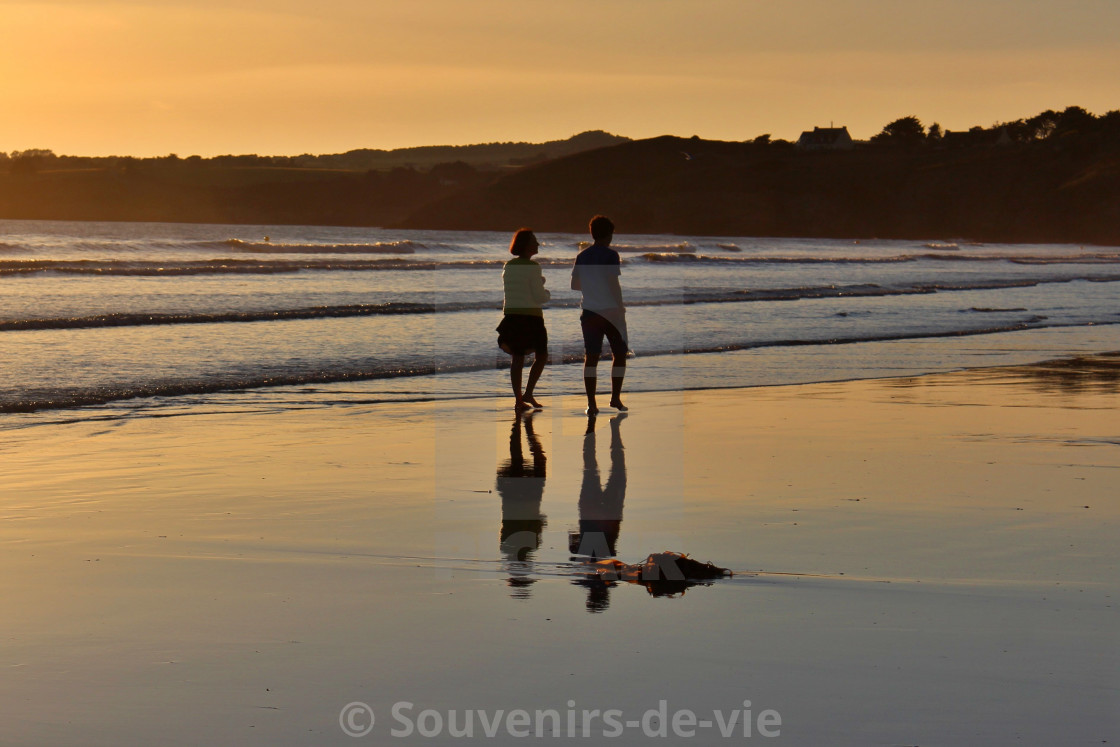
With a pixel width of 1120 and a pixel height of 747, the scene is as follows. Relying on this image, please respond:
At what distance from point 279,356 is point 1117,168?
142 m

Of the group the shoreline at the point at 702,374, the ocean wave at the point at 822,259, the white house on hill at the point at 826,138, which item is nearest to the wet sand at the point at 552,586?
the shoreline at the point at 702,374

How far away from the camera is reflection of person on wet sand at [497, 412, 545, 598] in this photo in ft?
17.6

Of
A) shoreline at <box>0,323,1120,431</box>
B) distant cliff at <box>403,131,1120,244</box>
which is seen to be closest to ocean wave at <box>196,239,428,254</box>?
shoreline at <box>0,323,1120,431</box>

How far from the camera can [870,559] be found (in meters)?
5.45

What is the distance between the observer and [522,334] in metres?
11.0

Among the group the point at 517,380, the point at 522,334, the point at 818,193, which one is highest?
the point at 818,193

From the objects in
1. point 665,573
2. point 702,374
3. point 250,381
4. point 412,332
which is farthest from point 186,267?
point 665,573

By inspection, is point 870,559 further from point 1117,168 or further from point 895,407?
point 1117,168

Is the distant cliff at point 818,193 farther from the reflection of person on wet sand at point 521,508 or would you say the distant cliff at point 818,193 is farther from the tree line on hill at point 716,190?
the reflection of person on wet sand at point 521,508

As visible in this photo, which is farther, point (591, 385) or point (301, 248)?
point (301, 248)

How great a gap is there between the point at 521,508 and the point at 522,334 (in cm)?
450

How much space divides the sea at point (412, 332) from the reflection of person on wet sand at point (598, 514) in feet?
13.7

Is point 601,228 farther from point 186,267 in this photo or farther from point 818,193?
point 818,193

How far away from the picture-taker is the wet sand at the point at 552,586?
12.1ft
